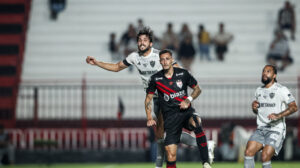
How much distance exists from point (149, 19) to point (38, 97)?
5.33 meters

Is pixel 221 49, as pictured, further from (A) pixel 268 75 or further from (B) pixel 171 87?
(B) pixel 171 87

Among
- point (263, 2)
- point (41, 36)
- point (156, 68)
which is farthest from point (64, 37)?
point (156, 68)

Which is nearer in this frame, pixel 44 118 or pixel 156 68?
pixel 156 68

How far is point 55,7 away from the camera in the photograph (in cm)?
2414

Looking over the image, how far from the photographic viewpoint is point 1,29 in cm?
2377

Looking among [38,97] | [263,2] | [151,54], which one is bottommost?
[38,97]

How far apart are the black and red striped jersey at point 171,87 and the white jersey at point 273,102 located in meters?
1.06

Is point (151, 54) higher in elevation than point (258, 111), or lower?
higher

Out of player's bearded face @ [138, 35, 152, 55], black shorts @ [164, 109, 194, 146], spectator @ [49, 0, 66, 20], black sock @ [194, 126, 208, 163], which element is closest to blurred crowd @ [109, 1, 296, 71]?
spectator @ [49, 0, 66, 20]

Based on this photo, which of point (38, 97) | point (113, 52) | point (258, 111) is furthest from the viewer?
point (113, 52)

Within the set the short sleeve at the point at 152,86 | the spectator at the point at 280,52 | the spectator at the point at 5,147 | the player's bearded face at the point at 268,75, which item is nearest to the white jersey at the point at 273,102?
the player's bearded face at the point at 268,75

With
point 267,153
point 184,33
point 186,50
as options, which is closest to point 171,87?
point 267,153

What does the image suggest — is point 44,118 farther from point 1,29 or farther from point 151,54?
point 151,54

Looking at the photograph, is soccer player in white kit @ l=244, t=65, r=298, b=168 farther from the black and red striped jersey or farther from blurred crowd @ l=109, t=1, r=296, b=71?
blurred crowd @ l=109, t=1, r=296, b=71
